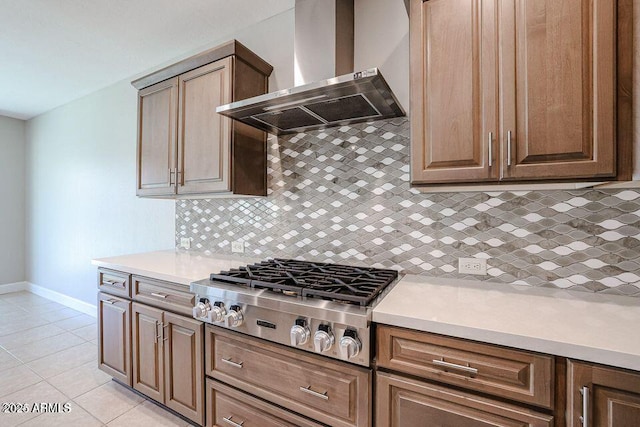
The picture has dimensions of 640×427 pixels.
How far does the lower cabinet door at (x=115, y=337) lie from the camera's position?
2.07 m

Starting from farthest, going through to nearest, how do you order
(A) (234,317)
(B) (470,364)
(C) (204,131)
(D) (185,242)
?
(D) (185,242)
(C) (204,131)
(A) (234,317)
(B) (470,364)

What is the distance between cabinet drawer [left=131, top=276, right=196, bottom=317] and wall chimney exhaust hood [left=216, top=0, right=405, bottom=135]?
1069 millimetres

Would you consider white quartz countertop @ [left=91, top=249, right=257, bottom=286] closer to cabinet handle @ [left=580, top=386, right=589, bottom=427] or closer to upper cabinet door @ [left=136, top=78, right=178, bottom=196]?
upper cabinet door @ [left=136, top=78, right=178, bottom=196]

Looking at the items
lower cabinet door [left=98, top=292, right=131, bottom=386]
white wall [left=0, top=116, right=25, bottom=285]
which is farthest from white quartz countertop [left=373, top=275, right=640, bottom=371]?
white wall [left=0, top=116, right=25, bottom=285]

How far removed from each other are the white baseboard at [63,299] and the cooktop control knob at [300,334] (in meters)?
3.66

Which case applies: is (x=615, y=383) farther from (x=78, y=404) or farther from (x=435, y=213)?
(x=78, y=404)

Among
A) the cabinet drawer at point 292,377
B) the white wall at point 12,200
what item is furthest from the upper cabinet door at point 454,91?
the white wall at point 12,200

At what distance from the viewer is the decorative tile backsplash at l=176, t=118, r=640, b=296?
1362 millimetres

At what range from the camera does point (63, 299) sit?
4184 millimetres

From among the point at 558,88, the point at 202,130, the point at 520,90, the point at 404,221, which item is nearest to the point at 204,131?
the point at 202,130

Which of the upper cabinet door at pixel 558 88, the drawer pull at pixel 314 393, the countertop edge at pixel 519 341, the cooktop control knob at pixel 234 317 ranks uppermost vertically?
the upper cabinet door at pixel 558 88

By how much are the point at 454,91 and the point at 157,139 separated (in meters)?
2.12

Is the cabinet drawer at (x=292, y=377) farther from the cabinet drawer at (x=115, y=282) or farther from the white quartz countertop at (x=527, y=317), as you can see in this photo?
the cabinet drawer at (x=115, y=282)

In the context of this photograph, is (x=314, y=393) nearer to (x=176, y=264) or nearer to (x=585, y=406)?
(x=585, y=406)
